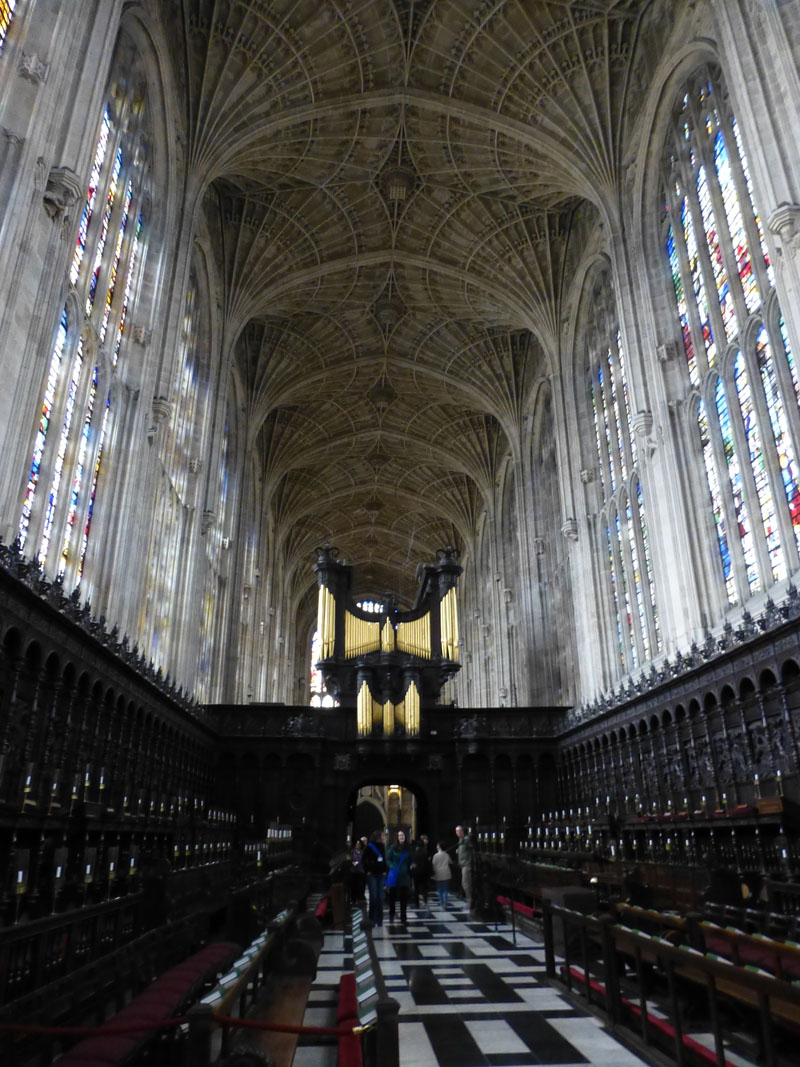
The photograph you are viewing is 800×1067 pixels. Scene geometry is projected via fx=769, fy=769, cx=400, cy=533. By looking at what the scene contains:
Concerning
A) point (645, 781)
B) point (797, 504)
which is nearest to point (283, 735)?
point (645, 781)

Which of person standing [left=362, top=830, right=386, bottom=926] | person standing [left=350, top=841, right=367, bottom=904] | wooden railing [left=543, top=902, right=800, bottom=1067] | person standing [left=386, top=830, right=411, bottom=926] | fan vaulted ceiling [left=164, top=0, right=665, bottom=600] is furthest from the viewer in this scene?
fan vaulted ceiling [left=164, top=0, right=665, bottom=600]

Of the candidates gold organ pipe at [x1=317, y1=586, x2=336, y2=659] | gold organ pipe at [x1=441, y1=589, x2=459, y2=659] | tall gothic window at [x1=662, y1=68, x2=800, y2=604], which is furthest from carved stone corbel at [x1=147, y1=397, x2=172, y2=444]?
gold organ pipe at [x1=441, y1=589, x2=459, y2=659]

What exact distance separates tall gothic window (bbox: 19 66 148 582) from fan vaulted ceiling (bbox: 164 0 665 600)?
12.2 feet

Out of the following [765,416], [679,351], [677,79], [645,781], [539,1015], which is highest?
[677,79]

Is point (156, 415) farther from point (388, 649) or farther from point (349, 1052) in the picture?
point (349, 1052)

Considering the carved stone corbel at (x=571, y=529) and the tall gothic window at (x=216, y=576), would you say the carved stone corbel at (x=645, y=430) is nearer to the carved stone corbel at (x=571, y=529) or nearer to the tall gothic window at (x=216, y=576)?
the carved stone corbel at (x=571, y=529)

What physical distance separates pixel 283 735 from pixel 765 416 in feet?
51.8

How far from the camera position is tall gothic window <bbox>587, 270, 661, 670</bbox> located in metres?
19.7

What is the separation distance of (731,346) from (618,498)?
22.0 ft

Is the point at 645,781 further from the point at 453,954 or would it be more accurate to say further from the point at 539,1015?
the point at 539,1015

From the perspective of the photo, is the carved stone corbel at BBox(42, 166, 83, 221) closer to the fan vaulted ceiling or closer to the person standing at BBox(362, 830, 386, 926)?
the fan vaulted ceiling

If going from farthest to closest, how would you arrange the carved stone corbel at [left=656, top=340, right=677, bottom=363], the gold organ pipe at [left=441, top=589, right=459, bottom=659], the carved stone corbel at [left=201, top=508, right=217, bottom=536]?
the gold organ pipe at [left=441, top=589, right=459, bottom=659]
the carved stone corbel at [left=201, top=508, right=217, bottom=536]
the carved stone corbel at [left=656, top=340, right=677, bottom=363]

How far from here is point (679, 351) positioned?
1798 centimetres

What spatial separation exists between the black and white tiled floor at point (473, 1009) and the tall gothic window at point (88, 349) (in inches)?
305
